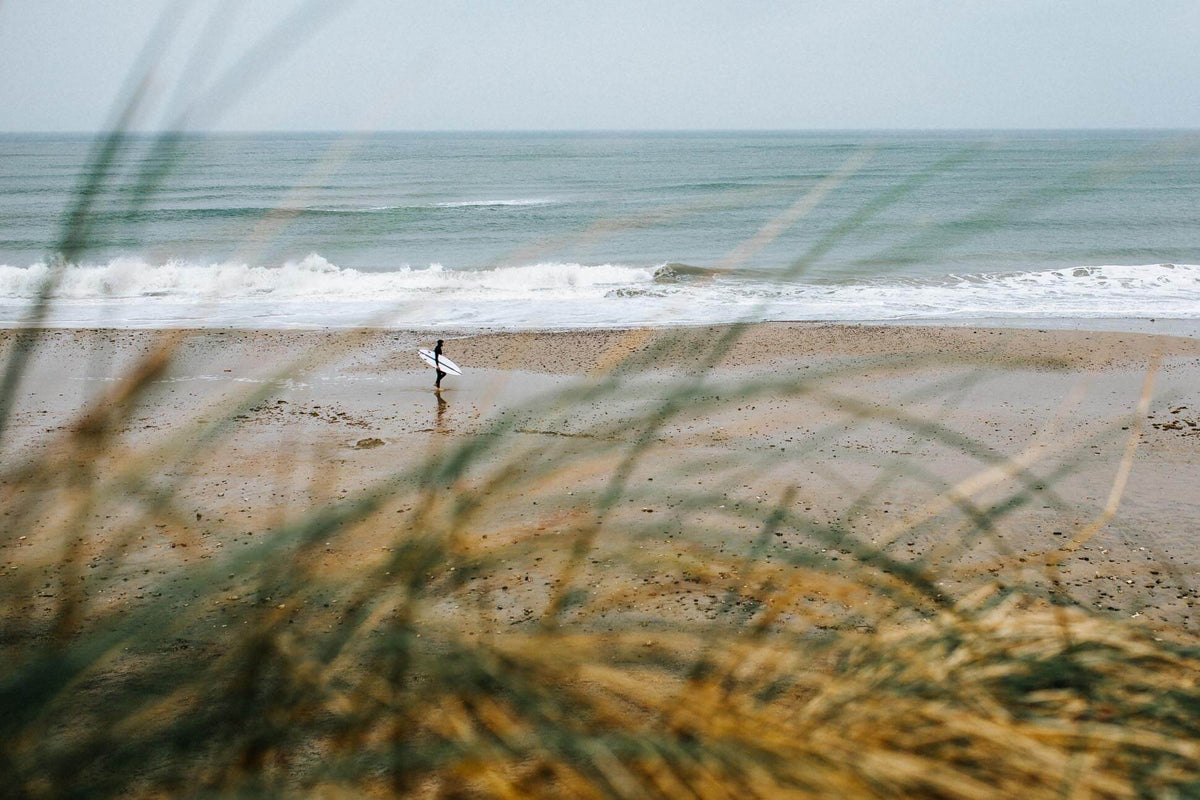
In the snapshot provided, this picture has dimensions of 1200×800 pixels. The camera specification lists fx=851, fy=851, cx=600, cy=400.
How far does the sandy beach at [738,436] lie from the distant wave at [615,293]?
1553mm

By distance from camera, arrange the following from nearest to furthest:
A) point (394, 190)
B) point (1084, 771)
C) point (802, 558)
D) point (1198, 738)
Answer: point (802, 558) < point (1084, 771) < point (1198, 738) < point (394, 190)

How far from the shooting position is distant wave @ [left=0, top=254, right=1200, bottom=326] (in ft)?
47.5

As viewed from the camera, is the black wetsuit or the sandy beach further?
the black wetsuit

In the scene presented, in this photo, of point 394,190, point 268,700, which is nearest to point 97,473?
point 268,700

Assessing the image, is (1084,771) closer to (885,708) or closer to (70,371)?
(885,708)

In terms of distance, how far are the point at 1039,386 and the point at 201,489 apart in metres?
8.74

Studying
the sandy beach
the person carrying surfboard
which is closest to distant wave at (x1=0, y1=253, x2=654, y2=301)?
the sandy beach

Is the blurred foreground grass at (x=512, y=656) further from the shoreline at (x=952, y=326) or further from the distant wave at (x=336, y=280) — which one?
the distant wave at (x=336, y=280)

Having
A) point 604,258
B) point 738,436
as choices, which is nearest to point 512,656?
point 738,436

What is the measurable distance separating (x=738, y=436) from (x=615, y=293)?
954cm

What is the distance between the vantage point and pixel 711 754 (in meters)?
0.85

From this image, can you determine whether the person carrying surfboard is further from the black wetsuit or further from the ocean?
the ocean

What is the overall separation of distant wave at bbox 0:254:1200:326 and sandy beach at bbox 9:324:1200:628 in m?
1.55

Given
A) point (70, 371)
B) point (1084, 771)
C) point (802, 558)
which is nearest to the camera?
point (802, 558)
